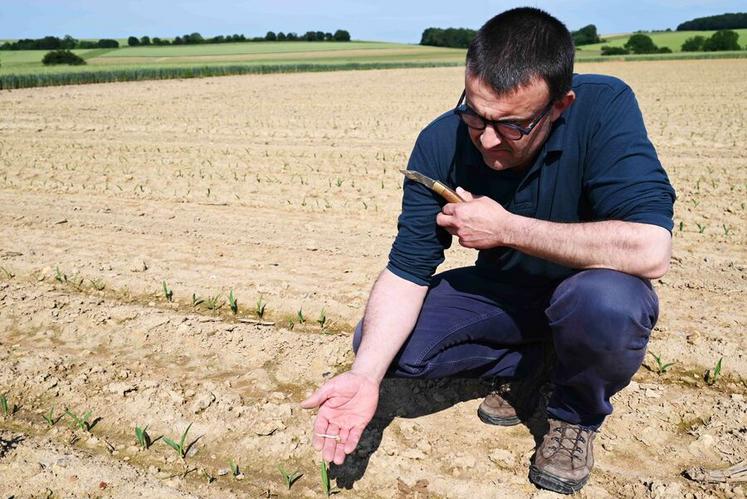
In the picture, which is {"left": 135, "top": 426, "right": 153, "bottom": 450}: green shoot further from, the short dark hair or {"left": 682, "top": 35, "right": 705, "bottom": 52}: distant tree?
{"left": 682, "top": 35, "right": 705, "bottom": 52}: distant tree

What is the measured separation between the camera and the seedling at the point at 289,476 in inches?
103

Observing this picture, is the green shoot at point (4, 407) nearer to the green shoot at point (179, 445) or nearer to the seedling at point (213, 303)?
the green shoot at point (179, 445)

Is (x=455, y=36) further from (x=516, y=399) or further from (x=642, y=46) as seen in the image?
(x=516, y=399)

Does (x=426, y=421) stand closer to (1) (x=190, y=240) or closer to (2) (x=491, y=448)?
(2) (x=491, y=448)

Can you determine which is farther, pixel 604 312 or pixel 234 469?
pixel 234 469

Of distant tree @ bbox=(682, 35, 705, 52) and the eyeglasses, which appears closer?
the eyeglasses

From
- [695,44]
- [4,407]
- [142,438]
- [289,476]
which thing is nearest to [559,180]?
[289,476]

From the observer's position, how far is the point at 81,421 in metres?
2.98

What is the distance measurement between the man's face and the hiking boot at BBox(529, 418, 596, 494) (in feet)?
3.76

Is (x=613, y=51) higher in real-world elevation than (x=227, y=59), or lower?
higher

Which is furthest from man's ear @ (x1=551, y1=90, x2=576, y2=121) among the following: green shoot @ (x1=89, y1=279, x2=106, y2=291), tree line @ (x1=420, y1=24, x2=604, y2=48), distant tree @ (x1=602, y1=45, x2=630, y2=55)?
tree line @ (x1=420, y1=24, x2=604, y2=48)

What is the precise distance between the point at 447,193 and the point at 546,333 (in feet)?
2.96

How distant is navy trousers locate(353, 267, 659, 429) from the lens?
233 centimetres

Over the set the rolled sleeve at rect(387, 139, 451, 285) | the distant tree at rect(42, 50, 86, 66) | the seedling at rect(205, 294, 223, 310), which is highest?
the distant tree at rect(42, 50, 86, 66)
